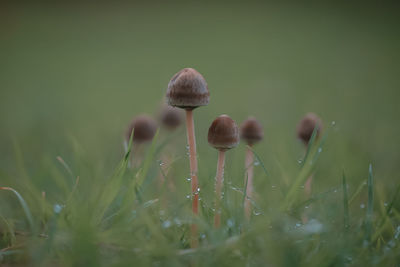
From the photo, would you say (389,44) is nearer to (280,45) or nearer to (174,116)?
(280,45)

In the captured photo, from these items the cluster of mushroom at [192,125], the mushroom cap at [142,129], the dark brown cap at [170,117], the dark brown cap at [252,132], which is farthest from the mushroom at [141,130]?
the cluster of mushroom at [192,125]

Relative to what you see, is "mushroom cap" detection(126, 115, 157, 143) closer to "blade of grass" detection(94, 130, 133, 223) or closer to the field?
the field

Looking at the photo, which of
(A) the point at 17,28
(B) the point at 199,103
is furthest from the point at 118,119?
(A) the point at 17,28

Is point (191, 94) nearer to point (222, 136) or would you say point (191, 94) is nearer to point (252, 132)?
point (222, 136)

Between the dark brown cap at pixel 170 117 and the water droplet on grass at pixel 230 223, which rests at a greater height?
the dark brown cap at pixel 170 117

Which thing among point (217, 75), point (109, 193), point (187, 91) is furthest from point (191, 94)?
point (217, 75)

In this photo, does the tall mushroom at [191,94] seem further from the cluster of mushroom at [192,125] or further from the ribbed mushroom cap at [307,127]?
the ribbed mushroom cap at [307,127]
